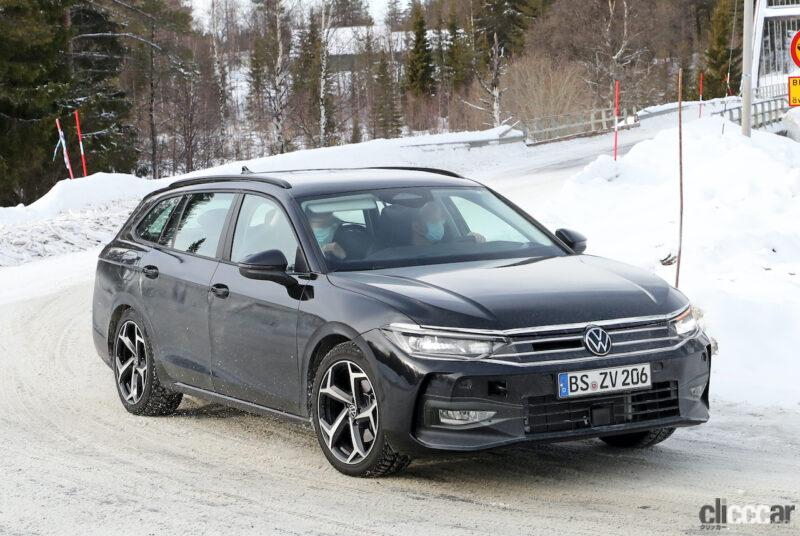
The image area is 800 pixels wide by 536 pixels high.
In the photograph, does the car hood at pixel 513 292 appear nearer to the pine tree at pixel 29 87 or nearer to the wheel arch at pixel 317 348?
the wheel arch at pixel 317 348

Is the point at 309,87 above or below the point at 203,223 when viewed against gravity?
below

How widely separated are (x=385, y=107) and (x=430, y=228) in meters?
95.4

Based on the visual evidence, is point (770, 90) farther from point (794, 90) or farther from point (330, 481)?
point (330, 481)

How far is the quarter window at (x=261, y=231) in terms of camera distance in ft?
22.6

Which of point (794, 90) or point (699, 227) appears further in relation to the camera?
point (794, 90)

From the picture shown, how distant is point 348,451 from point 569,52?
7352 centimetres

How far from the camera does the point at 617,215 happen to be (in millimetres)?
17016

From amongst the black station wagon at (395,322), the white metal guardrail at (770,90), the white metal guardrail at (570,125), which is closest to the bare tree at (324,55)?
the white metal guardrail at (570,125)

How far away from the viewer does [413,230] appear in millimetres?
6938

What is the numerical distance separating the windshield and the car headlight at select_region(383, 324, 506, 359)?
954 mm

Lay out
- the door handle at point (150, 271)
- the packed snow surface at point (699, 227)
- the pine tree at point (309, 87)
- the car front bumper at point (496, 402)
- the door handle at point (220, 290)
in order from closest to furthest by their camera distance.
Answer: the car front bumper at point (496, 402), the door handle at point (220, 290), the door handle at point (150, 271), the packed snow surface at point (699, 227), the pine tree at point (309, 87)

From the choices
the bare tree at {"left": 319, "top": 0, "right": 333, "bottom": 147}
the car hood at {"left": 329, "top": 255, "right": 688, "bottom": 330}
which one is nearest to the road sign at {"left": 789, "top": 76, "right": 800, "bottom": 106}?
the car hood at {"left": 329, "top": 255, "right": 688, "bottom": 330}

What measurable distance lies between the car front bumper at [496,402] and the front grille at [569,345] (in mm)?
36

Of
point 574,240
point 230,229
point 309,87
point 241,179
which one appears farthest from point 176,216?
point 309,87
